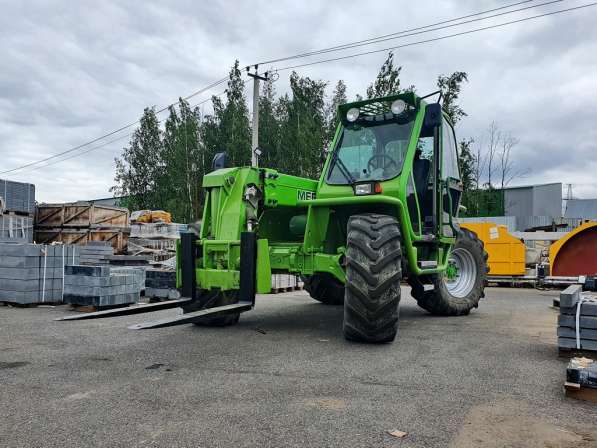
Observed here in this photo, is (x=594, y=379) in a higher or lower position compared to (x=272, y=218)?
lower

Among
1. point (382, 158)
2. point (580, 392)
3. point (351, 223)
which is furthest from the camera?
point (382, 158)

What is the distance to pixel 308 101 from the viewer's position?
35.9 m

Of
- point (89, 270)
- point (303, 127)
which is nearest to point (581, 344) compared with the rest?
point (89, 270)

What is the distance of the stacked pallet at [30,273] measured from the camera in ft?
31.4

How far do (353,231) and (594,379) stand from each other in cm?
270

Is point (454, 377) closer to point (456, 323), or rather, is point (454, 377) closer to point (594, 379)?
point (594, 379)

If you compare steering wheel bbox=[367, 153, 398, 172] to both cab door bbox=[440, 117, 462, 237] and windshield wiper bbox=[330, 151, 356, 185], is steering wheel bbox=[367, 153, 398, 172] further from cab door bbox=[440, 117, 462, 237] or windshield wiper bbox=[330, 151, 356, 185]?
cab door bbox=[440, 117, 462, 237]

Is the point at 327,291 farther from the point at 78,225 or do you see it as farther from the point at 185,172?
the point at 185,172

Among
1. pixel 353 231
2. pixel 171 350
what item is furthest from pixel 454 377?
pixel 171 350

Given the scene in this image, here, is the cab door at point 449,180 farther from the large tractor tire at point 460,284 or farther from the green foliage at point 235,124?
the green foliage at point 235,124

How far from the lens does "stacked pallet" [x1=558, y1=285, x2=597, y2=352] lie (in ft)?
16.2

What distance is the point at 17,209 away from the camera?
18.5m

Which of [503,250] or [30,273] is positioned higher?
[503,250]

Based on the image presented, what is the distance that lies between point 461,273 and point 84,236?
49.7ft
